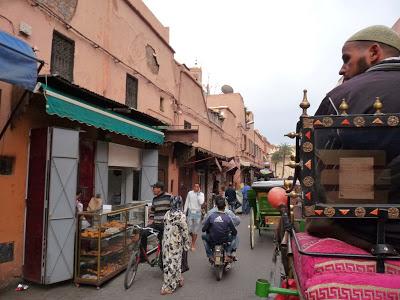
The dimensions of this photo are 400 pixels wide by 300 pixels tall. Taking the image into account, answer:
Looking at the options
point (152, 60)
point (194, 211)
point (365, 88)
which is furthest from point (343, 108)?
point (152, 60)

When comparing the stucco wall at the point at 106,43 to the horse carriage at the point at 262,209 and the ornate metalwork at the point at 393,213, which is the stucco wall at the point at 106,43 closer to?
the horse carriage at the point at 262,209

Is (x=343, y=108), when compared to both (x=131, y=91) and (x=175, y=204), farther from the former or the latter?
(x=131, y=91)

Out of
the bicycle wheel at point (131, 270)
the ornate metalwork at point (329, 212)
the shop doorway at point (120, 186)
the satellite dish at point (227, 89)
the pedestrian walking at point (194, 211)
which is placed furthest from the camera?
the satellite dish at point (227, 89)

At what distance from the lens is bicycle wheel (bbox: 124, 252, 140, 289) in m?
7.07

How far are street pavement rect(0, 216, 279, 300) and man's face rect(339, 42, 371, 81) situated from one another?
17.1 ft

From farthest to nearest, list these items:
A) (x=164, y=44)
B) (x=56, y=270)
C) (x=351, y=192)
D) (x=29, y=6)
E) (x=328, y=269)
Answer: (x=164, y=44)
(x=29, y=6)
(x=56, y=270)
(x=351, y=192)
(x=328, y=269)

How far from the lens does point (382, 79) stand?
2107 millimetres

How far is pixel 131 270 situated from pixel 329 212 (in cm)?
603

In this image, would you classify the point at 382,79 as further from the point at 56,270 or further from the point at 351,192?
the point at 56,270

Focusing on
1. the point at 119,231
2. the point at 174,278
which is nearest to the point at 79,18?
the point at 119,231

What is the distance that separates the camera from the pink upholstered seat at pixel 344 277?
5.33 ft

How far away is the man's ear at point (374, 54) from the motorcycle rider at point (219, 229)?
6093 mm

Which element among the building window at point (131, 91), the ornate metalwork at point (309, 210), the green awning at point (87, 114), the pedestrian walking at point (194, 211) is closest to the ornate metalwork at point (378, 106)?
the ornate metalwork at point (309, 210)

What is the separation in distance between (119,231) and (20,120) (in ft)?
10.1
